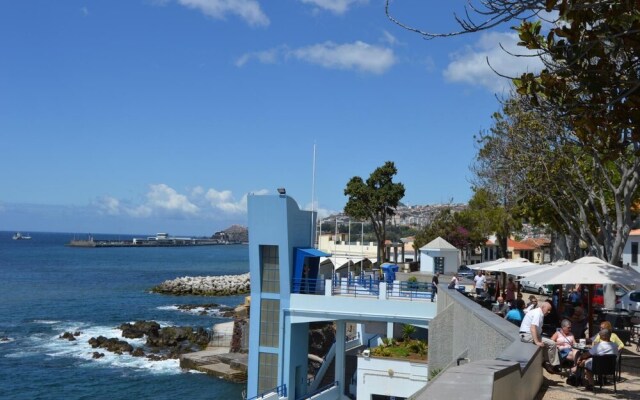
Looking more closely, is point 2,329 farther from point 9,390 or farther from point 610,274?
point 610,274

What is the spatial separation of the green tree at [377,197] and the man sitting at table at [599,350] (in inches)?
2080

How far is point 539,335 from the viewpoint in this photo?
1071 centimetres

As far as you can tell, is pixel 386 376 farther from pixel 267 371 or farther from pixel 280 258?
pixel 280 258

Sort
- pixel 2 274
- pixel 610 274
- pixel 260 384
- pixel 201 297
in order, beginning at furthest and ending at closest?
pixel 2 274
pixel 201 297
pixel 260 384
pixel 610 274

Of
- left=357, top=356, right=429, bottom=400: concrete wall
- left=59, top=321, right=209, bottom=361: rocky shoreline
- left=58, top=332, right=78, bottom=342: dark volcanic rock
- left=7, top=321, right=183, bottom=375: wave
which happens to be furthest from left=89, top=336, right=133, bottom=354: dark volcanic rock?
left=357, top=356, right=429, bottom=400: concrete wall

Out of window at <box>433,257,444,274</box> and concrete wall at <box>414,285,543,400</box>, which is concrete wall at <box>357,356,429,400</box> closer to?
concrete wall at <box>414,285,543,400</box>

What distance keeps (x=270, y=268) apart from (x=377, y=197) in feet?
129

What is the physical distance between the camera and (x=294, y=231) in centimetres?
2664

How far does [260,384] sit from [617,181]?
16.2 metres

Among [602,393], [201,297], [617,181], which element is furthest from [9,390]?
[201,297]

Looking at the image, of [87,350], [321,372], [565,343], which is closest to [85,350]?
[87,350]

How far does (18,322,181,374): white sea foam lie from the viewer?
42.5 meters

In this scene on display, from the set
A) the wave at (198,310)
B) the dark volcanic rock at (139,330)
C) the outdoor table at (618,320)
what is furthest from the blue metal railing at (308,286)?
→ the wave at (198,310)

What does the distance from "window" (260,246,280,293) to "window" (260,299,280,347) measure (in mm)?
526
